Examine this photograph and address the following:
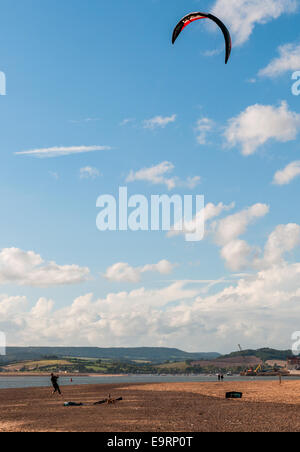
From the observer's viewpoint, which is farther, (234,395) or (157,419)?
(234,395)

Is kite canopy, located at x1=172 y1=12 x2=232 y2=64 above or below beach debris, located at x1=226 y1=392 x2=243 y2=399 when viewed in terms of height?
above

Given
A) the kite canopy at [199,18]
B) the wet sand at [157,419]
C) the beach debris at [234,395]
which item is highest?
the kite canopy at [199,18]

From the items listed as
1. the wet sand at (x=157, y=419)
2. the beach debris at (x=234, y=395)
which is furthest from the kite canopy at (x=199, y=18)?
the beach debris at (x=234, y=395)

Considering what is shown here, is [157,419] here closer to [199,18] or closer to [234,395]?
[234,395]

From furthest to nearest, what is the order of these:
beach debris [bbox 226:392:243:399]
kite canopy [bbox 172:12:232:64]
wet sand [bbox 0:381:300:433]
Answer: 1. beach debris [bbox 226:392:243:399]
2. kite canopy [bbox 172:12:232:64]
3. wet sand [bbox 0:381:300:433]

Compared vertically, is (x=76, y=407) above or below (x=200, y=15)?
below

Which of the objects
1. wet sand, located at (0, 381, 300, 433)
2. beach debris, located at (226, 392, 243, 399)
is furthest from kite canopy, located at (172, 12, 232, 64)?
beach debris, located at (226, 392, 243, 399)

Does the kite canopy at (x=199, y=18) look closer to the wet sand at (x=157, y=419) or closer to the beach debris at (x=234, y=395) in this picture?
the wet sand at (x=157, y=419)

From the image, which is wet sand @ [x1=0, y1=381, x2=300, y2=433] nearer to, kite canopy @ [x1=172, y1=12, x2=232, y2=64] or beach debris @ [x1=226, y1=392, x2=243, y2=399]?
beach debris @ [x1=226, y1=392, x2=243, y2=399]

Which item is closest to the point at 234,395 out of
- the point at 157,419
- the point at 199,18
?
the point at 157,419
